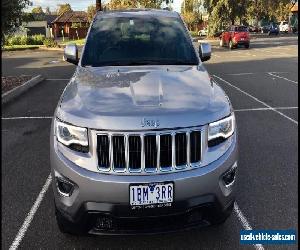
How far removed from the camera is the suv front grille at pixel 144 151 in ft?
10.2

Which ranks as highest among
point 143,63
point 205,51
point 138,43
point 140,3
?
point 140,3

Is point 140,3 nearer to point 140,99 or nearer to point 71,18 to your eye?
point 140,99

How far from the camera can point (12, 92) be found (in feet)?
37.5

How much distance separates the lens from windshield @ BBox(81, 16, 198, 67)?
16.0ft

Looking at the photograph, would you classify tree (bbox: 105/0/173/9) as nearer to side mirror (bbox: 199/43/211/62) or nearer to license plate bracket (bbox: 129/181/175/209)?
side mirror (bbox: 199/43/211/62)

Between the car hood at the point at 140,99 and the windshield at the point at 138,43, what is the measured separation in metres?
0.50

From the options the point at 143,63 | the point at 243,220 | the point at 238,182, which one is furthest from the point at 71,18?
the point at 243,220

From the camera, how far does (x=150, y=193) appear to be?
10.2 feet

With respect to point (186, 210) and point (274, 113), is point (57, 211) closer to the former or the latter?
point (186, 210)

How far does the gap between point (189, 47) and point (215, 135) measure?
206 centimetres

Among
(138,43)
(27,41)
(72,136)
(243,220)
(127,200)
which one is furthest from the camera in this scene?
(27,41)

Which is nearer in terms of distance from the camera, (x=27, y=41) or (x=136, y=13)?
(x=136, y=13)

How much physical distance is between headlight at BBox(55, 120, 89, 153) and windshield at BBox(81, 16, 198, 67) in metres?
1.57

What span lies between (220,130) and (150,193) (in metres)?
0.79
